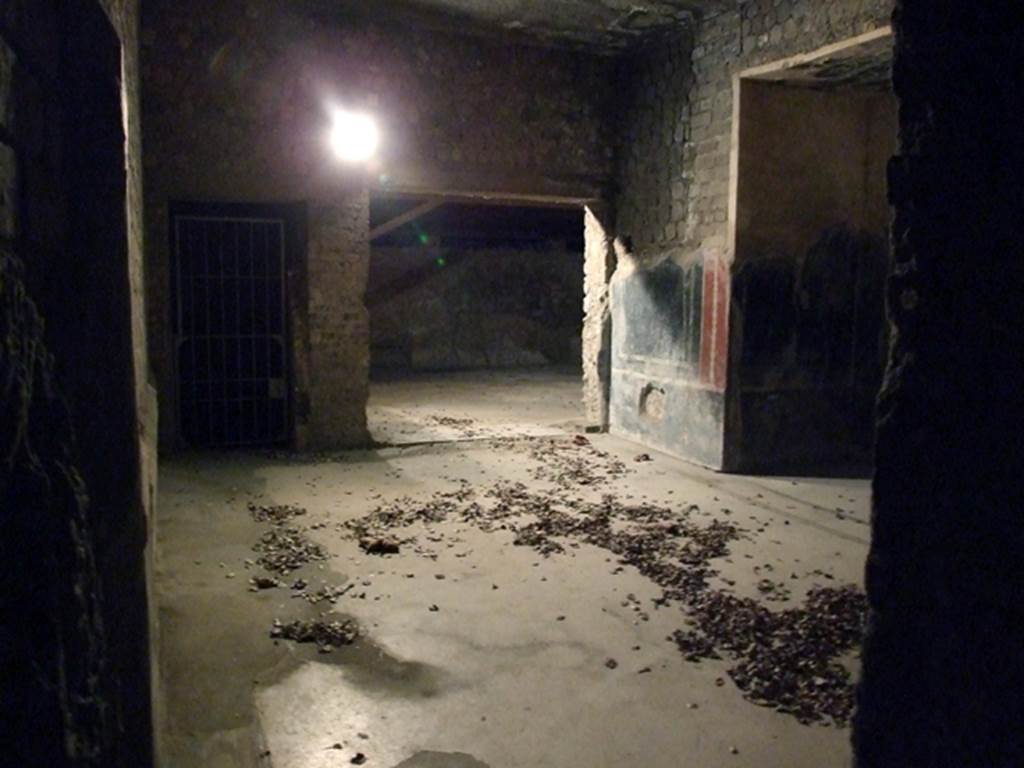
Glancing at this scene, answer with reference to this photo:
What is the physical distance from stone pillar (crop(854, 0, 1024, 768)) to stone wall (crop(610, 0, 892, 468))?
457 centimetres

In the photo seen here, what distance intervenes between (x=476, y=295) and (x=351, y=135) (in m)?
8.40

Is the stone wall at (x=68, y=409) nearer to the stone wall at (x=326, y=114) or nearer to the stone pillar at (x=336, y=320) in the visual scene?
the stone wall at (x=326, y=114)

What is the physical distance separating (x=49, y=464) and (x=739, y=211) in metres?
5.61

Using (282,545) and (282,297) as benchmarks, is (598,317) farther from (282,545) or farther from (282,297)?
(282,545)

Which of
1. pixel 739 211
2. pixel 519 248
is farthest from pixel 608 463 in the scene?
pixel 519 248

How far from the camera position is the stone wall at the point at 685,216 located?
6.09 metres

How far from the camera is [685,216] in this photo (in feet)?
22.3

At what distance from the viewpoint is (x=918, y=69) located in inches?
51.5

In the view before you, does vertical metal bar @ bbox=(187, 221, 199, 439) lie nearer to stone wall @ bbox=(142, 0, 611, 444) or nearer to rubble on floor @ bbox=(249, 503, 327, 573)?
stone wall @ bbox=(142, 0, 611, 444)

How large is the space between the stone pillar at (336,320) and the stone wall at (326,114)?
3 centimetres

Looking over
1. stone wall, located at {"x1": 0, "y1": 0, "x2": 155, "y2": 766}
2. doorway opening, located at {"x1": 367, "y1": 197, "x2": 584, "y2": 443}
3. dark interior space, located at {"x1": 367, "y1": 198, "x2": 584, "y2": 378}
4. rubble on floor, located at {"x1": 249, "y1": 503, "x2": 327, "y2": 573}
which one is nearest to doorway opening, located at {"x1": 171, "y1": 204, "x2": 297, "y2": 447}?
rubble on floor, located at {"x1": 249, "y1": 503, "x2": 327, "y2": 573}

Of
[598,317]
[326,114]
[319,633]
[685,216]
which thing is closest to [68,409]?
[319,633]

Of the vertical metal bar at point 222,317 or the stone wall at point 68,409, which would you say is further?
the vertical metal bar at point 222,317

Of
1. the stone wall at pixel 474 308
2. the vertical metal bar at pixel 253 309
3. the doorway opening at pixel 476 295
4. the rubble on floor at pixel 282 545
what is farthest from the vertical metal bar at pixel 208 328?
the stone wall at pixel 474 308
